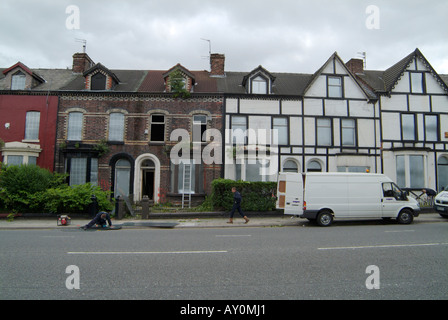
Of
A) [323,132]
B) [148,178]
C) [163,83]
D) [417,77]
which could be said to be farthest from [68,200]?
[417,77]

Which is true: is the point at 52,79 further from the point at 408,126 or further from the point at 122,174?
the point at 408,126

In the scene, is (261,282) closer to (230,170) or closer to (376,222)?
(376,222)

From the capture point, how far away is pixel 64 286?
4871 mm

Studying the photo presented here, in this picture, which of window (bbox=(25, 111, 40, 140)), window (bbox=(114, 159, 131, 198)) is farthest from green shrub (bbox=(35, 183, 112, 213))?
window (bbox=(25, 111, 40, 140))

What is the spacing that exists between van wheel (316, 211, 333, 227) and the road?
3216 millimetres

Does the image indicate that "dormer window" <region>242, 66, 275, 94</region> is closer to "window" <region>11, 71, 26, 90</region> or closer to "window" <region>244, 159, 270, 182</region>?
"window" <region>244, 159, 270, 182</region>

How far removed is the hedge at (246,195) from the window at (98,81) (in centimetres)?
1128

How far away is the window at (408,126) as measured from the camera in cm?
2023

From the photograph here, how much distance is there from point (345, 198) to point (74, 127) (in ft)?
57.9

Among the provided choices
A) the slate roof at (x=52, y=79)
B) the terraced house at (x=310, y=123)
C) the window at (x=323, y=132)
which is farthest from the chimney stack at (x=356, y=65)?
the slate roof at (x=52, y=79)

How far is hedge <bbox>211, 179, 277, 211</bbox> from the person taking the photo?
15.7 metres

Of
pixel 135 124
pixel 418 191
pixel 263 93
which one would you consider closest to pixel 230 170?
pixel 263 93

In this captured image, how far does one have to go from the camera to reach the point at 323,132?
66.0 feet

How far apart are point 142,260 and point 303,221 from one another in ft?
32.3
